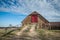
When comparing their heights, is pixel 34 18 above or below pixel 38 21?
above

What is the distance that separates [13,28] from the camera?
7.29 metres

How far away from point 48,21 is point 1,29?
4.82 ft

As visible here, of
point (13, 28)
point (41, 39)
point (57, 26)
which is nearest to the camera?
point (41, 39)

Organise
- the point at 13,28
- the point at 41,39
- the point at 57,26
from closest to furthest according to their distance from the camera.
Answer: the point at 41,39
the point at 13,28
the point at 57,26

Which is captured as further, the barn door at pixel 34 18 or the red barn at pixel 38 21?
the barn door at pixel 34 18

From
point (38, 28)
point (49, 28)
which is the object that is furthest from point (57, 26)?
point (38, 28)

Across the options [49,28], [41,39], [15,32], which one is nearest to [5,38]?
[15,32]

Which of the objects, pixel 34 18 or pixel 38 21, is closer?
pixel 38 21

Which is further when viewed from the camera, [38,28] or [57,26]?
[57,26]

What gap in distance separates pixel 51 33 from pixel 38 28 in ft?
1.48

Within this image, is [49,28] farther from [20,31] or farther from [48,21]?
[20,31]

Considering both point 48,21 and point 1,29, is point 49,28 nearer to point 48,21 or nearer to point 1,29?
point 48,21

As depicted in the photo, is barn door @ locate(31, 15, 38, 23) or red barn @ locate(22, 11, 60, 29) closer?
red barn @ locate(22, 11, 60, 29)

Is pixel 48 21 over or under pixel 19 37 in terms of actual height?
over
